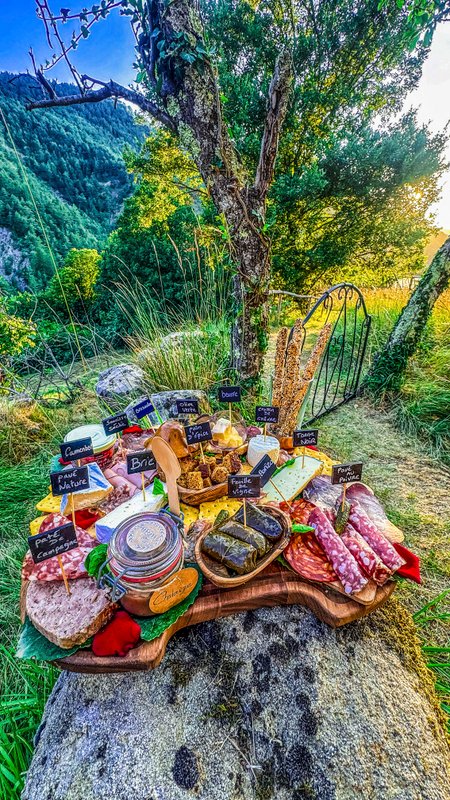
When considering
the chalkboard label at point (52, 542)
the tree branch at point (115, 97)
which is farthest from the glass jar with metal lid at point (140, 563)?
the tree branch at point (115, 97)

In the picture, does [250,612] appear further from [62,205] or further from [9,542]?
[62,205]

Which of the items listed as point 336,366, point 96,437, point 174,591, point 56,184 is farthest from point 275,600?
point 56,184

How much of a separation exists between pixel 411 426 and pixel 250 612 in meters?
2.75

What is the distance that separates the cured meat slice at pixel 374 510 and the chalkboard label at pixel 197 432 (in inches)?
27.3

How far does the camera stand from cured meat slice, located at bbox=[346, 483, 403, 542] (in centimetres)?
138

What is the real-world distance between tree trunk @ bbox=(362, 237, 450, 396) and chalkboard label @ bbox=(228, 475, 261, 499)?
3.05 m

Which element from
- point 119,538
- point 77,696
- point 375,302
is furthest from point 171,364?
point 375,302

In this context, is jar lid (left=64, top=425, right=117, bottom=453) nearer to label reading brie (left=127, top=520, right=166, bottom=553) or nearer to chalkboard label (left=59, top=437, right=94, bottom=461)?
chalkboard label (left=59, top=437, right=94, bottom=461)

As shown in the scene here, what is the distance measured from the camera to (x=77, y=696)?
43.5 inches

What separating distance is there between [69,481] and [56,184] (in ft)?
94.3

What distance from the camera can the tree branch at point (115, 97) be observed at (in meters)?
2.47

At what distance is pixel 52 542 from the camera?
1.07 m

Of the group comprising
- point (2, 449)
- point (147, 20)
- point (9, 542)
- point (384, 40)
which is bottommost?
point (9, 542)

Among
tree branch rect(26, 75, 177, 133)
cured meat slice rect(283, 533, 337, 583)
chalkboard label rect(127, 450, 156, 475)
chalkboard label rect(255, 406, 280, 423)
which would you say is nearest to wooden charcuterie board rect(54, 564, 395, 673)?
cured meat slice rect(283, 533, 337, 583)
